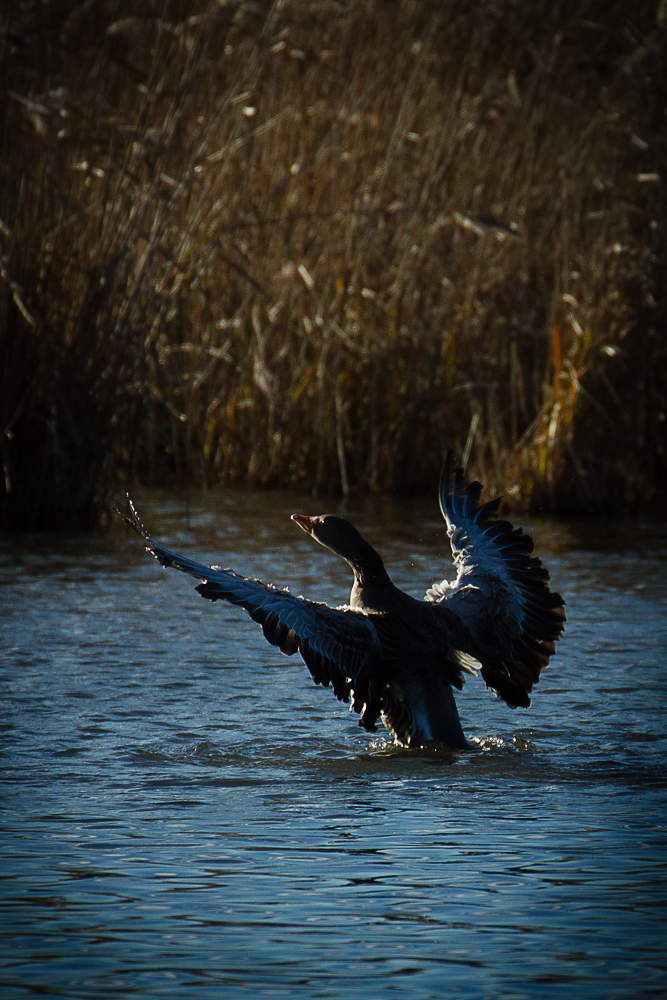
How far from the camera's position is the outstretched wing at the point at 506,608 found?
536 centimetres

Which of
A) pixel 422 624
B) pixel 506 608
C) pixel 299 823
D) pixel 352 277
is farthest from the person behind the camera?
pixel 352 277

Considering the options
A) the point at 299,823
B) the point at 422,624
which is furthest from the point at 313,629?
the point at 299,823

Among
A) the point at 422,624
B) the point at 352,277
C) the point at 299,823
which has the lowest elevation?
the point at 299,823

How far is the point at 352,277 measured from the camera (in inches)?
423

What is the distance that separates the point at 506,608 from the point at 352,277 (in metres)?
5.68

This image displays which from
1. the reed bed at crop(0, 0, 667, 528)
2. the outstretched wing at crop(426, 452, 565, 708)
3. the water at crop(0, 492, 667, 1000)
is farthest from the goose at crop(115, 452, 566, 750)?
the reed bed at crop(0, 0, 667, 528)

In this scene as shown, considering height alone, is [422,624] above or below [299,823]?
above

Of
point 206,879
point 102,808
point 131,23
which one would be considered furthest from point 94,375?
point 206,879

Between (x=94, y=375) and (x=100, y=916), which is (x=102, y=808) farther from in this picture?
(x=94, y=375)

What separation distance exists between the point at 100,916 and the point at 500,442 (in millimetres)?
7274

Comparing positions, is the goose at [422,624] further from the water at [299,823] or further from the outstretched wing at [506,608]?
the water at [299,823]

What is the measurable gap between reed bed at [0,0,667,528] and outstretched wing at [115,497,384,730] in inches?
176

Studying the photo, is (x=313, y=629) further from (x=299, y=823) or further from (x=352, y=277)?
(x=352, y=277)

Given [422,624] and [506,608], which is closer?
[422,624]
